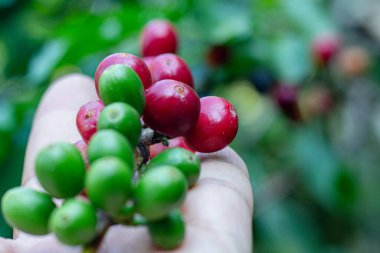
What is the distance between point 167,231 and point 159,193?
16 cm

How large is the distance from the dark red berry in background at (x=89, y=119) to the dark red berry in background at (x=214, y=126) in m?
0.33

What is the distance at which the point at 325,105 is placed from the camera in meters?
4.23

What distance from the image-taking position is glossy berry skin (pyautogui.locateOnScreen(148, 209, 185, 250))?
1414 mm

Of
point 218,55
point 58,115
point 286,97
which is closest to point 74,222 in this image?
point 58,115

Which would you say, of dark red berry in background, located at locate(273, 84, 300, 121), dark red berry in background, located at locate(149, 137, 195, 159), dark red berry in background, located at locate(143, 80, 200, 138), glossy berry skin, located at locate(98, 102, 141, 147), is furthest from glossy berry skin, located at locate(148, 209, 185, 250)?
dark red berry in background, located at locate(273, 84, 300, 121)

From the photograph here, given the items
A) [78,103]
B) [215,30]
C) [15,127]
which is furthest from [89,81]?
[215,30]

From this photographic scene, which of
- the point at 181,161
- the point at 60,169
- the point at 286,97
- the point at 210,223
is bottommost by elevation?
the point at 286,97

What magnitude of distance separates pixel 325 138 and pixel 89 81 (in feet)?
6.40

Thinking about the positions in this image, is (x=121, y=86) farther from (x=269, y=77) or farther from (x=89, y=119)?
(x=269, y=77)

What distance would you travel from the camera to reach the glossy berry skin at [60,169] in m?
1.35

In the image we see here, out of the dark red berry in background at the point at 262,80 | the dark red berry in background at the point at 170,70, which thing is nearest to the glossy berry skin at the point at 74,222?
the dark red berry in background at the point at 170,70

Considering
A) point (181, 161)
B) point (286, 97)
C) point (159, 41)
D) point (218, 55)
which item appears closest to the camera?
point (181, 161)

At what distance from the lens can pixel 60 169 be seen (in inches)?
53.1

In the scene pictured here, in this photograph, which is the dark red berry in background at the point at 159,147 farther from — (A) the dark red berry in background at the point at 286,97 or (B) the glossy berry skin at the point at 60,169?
(A) the dark red berry in background at the point at 286,97
